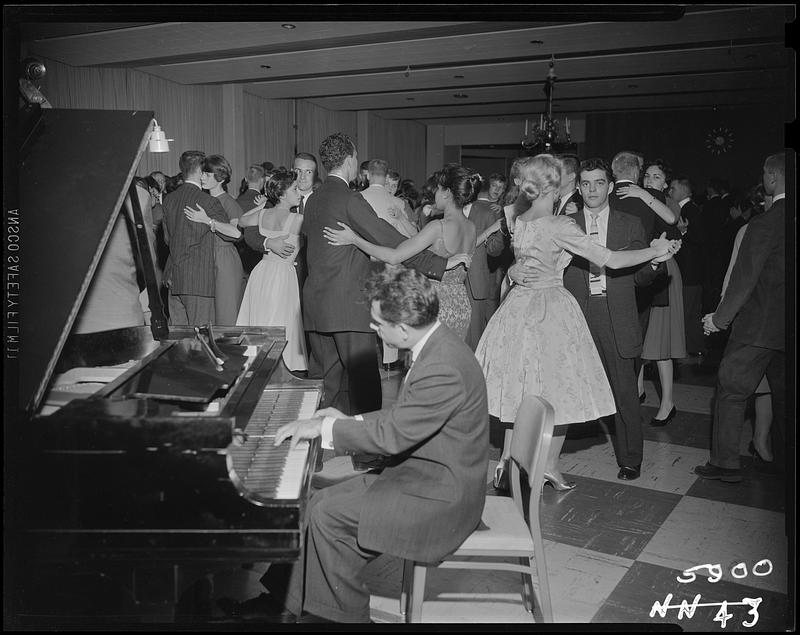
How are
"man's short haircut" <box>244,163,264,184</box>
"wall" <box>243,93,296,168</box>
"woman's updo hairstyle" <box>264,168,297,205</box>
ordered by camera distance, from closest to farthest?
"woman's updo hairstyle" <box>264,168,297,205</box> < "man's short haircut" <box>244,163,264,184</box> < "wall" <box>243,93,296,168</box>

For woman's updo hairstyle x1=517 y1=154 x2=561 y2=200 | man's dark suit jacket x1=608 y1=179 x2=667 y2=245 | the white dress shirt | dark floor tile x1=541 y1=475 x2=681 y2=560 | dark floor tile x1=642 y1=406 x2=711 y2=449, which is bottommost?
dark floor tile x1=541 y1=475 x2=681 y2=560

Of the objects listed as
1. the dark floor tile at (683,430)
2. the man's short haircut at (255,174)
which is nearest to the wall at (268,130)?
the man's short haircut at (255,174)

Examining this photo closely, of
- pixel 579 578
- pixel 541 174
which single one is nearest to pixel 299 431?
pixel 579 578

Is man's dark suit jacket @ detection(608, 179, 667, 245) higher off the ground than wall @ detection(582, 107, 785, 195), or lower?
lower

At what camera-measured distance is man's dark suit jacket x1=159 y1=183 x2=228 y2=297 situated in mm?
4715

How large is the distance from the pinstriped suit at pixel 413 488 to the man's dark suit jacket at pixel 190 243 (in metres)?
3.07

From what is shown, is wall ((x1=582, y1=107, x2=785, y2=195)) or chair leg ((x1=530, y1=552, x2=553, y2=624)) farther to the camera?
wall ((x1=582, y1=107, x2=785, y2=195))

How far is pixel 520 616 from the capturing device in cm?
241

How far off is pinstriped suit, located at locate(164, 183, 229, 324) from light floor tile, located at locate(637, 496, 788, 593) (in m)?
3.25

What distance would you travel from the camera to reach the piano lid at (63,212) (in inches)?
64.6

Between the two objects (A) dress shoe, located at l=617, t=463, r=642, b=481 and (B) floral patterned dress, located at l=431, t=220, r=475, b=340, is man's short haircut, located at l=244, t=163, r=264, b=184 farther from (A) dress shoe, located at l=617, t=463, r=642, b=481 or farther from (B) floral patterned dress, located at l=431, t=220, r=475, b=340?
(A) dress shoe, located at l=617, t=463, r=642, b=481

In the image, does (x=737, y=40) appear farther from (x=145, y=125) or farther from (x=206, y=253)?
(x=145, y=125)

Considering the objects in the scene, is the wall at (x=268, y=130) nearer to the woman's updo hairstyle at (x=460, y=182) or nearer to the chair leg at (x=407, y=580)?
the woman's updo hairstyle at (x=460, y=182)

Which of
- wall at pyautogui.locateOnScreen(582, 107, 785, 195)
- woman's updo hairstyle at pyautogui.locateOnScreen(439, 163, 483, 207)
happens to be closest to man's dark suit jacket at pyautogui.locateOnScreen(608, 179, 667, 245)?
woman's updo hairstyle at pyautogui.locateOnScreen(439, 163, 483, 207)
